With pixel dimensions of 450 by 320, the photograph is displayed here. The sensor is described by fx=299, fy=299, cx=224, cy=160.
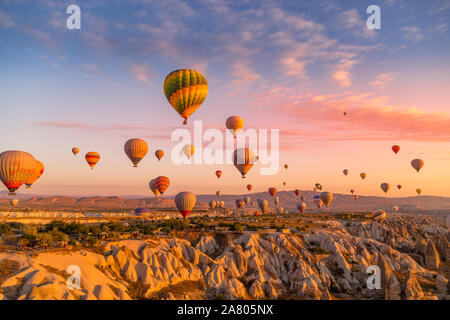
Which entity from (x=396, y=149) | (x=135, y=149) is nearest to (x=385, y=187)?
(x=396, y=149)

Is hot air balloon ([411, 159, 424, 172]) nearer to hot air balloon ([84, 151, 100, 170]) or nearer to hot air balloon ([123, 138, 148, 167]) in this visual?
hot air balloon ([123, 138, 148, 167])

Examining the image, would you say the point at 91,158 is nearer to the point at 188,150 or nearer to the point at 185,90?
the point at 188,150

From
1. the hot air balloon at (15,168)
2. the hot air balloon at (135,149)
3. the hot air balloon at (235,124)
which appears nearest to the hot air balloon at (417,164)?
the hot air balloon at (235,124)

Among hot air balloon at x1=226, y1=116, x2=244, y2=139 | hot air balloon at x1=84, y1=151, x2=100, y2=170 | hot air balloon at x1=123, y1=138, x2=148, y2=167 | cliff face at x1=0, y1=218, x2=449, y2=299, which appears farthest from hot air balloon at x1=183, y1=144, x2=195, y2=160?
cliff face at x1=0, y1=218, x2=449, y2=299

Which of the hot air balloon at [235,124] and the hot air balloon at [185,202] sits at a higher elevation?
the hot air balloon at [235,124]

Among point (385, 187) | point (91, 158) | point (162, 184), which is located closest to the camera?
point (91, 158)

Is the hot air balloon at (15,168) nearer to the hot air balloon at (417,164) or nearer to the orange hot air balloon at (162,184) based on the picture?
the orange hot air balloon at (162,184)
